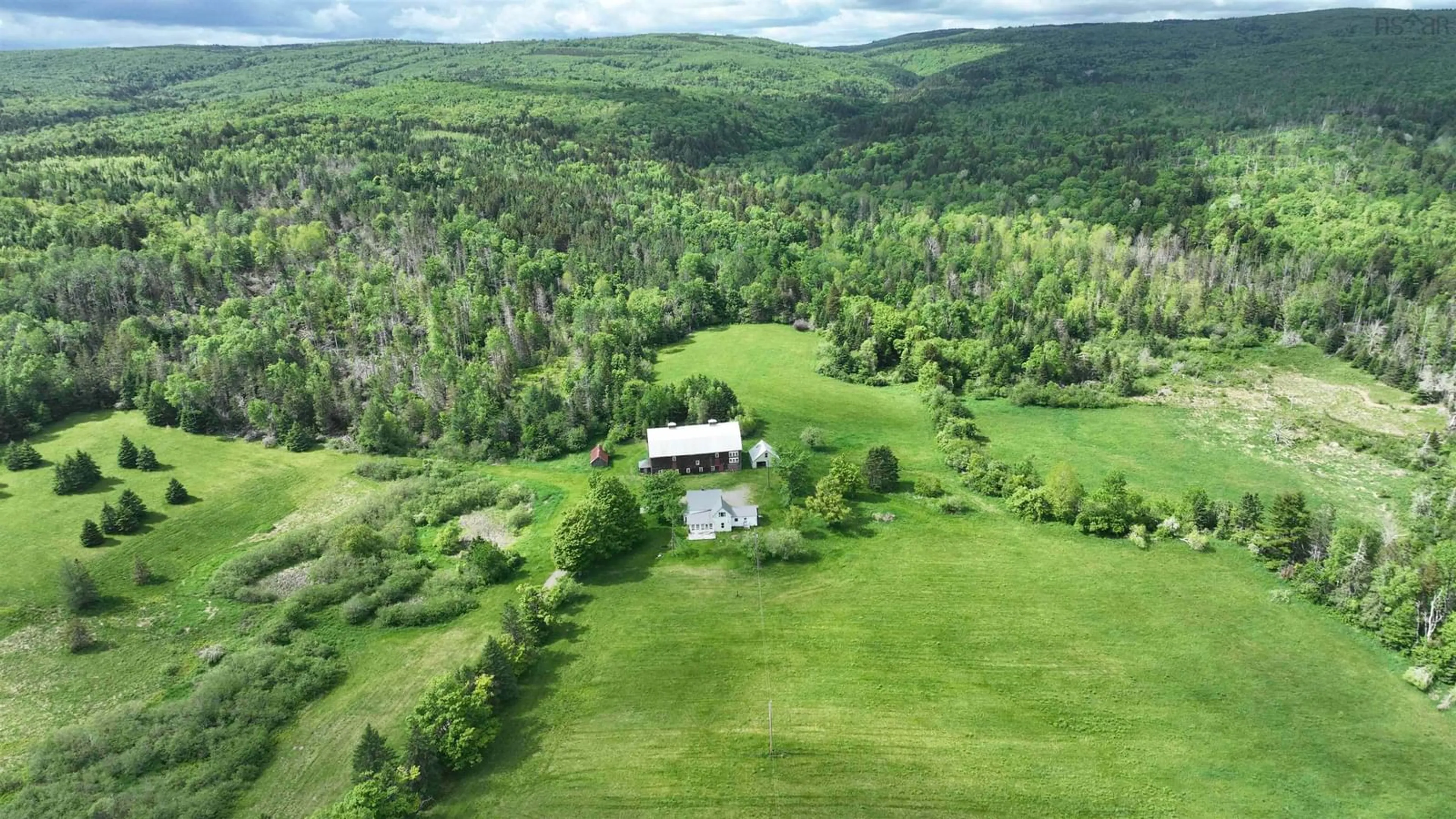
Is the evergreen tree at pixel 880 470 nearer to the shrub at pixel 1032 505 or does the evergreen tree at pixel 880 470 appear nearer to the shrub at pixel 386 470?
the shrub at pixel 1032 505

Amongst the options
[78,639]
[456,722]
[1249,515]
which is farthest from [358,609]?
[1249,515]

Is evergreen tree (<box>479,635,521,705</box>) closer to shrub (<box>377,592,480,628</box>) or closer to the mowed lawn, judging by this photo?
the mowed lawn

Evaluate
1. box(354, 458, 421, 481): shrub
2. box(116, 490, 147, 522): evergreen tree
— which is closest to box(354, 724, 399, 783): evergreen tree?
box(354, 458, 421, 481): shrub

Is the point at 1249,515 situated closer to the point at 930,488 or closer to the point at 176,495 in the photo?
the point at 930,488

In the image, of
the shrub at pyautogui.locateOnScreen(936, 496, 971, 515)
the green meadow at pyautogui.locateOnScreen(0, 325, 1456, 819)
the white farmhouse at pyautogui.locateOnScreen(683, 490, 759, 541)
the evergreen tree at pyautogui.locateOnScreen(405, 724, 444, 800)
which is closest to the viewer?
the evergreen tree at pyautogui.locateOnScreen(405, 724, 444, 800)

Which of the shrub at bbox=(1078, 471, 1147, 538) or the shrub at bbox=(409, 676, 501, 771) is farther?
the shrub at bbox=(1078, 471, 1147, 538)

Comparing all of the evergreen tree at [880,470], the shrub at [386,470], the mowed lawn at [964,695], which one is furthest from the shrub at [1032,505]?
the shrub at [386,470]
